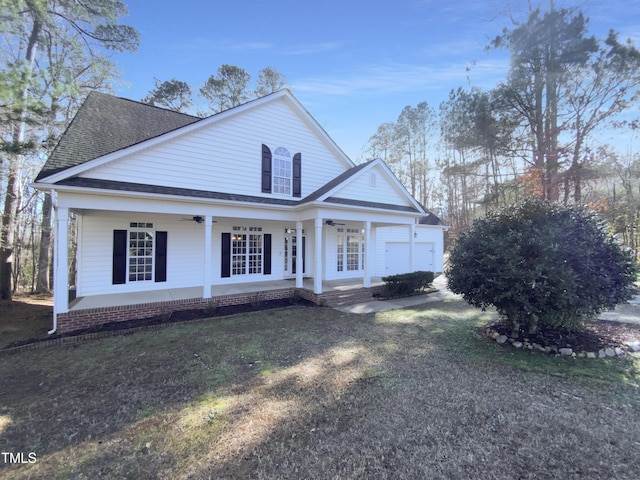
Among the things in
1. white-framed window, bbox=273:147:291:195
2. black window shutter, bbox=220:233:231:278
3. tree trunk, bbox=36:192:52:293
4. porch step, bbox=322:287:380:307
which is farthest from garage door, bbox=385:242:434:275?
tree trunk, bbox=36:192:52:293

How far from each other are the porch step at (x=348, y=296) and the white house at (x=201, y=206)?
0.26 meters

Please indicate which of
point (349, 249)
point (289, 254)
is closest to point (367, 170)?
point (349, 249)

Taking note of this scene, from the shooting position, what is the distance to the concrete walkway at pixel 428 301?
26.3 feet

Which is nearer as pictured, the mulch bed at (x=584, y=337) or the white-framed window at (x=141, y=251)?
→ the mulch bed at (x=584, y=337)

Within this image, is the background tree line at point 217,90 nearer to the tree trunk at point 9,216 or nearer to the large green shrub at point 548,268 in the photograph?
the tree trunk at point 9,216

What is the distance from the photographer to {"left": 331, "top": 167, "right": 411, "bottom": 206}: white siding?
445 inches

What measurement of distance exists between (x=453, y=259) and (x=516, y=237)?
129cm

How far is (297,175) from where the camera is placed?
11984mm

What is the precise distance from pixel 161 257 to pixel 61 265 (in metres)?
3.38

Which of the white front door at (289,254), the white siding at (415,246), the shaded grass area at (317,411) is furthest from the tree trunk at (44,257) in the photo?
the white siding at (415,246)

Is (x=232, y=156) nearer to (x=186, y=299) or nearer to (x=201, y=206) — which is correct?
(x=201, y=206)

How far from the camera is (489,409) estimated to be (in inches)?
144

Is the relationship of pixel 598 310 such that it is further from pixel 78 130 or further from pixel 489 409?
pixel 78 130

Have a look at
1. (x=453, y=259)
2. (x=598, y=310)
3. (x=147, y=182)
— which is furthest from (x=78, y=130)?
(x=598, y=310)
